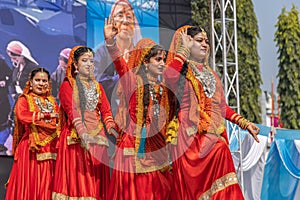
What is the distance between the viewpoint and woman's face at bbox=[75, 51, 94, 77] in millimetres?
5535

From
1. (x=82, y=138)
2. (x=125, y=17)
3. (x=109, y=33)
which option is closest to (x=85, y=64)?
(x=109, y=33)

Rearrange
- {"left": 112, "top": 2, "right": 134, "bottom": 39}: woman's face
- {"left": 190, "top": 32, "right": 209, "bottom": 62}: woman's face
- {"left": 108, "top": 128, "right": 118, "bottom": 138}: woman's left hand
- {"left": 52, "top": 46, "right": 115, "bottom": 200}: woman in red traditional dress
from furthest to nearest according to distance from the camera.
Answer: {"left": 112, "top": 2, "right": 134, "bottom": 39}: woman's face, {"left": 52, "top": 46, "right": 115, "bottom": 200}: woman in red traditional dress, {"left": 108, "top": 128, "right": 118, "bottom": 138}: woman's left hand, {"left": 190, "top": 32, "right": 209, "bottom": 62}: woman's face

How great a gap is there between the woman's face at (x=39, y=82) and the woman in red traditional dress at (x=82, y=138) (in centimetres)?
48

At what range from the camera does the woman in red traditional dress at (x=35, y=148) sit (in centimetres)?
584

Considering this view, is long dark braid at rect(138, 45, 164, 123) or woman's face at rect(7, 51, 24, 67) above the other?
woman's face at rect(7, 51, 24, 67)

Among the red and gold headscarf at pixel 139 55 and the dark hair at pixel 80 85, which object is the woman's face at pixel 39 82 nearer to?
the dark hair at pixel 80 85

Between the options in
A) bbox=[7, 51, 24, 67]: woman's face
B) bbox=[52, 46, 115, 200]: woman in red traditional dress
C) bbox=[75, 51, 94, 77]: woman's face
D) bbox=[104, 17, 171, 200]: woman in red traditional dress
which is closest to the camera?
bbox=[104, 17, 171, 200]: woman in red traditional dress

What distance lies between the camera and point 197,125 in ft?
15.7

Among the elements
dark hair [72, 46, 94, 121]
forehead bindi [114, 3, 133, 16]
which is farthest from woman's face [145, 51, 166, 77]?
forehead bindi [114, 3, 133, 16]

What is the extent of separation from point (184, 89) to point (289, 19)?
12.6 meters

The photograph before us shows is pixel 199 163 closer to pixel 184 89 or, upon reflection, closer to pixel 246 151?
pixel 184 89

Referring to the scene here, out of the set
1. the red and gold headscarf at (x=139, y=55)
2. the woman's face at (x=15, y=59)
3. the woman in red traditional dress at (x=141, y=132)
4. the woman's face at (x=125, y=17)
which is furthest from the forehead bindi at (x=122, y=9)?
the woman in red traditional dress at (x=141, y=132)

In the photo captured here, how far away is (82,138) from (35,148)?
640 millimetres

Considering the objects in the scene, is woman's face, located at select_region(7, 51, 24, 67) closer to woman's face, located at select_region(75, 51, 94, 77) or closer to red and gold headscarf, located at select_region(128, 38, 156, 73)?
woman's face, located at select_region(75, 51, 94, 77)
